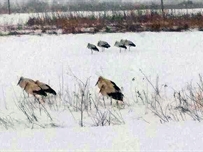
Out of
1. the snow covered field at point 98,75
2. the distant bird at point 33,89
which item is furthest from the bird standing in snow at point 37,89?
the snow covered field at point 98,75

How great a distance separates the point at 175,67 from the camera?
10492 millimetres

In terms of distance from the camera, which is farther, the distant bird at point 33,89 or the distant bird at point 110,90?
the distant bird at point 33,89

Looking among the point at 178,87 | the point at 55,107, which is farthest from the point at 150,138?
the point at 178,87

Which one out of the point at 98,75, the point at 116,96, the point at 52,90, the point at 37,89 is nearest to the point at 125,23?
the point at 98,75

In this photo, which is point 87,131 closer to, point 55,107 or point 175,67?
point 55,107

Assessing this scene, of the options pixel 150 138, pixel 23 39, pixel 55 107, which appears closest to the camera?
pixel 150 138

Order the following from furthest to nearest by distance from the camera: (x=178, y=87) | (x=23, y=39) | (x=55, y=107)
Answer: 1. (x=23, y=39)
2. (x=178, y=87)
3. (x=55, y=107)

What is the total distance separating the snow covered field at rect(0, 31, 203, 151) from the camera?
406 cm

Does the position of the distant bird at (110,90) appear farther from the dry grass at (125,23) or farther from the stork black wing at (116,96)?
the dry grass at (125,23)

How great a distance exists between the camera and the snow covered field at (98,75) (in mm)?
4059

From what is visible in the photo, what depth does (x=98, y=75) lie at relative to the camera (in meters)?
9.93

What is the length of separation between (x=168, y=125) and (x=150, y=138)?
1.61 feet

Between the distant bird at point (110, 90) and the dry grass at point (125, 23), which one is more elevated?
the distant bird at point (110, 90)

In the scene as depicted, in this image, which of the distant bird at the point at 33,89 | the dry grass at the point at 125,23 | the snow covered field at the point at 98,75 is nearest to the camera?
the snow covered field at the point at 98,75
